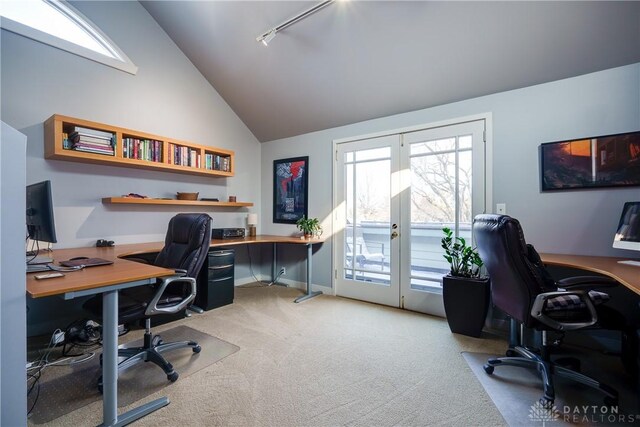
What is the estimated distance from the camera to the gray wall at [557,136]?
2268mm

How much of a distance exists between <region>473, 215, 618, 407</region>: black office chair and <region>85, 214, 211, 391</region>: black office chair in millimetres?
2021

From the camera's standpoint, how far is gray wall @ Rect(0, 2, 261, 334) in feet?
8.48

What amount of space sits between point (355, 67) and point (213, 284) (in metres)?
2.99

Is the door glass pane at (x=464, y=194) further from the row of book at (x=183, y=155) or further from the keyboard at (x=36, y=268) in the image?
the keyboard at (x=36, y=268)

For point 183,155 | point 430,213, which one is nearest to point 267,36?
point 183,155

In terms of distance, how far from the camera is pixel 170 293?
2.08m

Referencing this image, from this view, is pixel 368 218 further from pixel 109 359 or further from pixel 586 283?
pixel 109 359

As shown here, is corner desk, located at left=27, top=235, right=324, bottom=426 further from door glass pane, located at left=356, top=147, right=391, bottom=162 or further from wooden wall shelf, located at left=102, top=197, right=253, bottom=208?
door glass pane, located at left=356, top=147, right=391, bottom=162

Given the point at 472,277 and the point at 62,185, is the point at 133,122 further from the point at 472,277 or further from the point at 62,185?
the point at 472,277

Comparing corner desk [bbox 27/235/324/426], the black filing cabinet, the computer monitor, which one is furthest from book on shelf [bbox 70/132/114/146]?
the computer monitor

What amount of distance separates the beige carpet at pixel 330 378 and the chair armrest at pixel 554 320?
1.99ft

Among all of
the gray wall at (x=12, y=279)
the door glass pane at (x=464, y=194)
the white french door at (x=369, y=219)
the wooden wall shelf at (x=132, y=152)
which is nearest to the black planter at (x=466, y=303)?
the door glass pane at (x=464, y=194)

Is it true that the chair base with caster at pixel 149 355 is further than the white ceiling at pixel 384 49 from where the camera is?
No

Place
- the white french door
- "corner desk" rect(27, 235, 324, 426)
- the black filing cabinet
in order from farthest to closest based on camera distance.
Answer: the white french door → the black filing cabinet → "corner desk" rect(27, 235, 324, 426)
